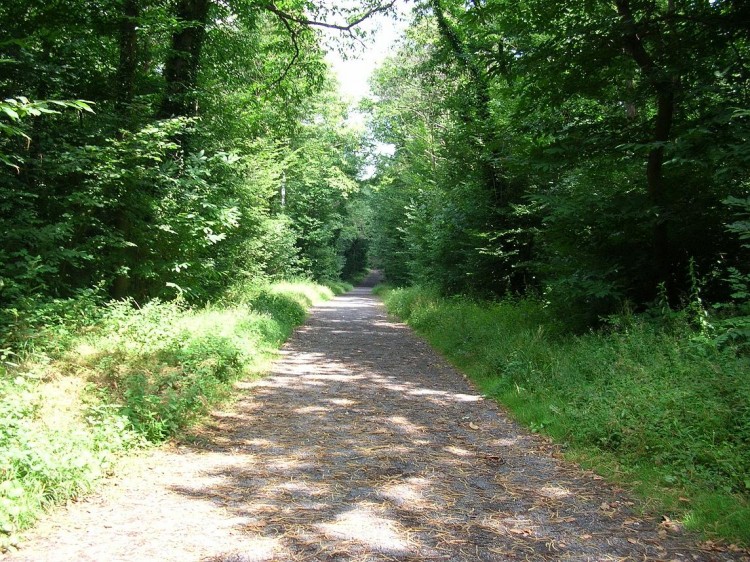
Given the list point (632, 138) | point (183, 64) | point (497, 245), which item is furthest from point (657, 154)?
point (183, 64)

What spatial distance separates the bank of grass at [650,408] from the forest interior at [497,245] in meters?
0.03

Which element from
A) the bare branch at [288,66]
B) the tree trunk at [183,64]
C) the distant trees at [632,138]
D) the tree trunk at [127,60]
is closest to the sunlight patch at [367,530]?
the distant trees at [632,138]

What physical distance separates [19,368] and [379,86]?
96.6 feet

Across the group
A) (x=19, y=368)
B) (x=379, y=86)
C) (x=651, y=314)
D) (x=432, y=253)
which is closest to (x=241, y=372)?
(x=19, y=368)

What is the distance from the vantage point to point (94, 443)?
4465mm

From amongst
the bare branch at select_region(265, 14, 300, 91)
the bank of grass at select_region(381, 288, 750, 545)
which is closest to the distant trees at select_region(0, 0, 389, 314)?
the bare branch at select_region(265, 14, 300, 91)

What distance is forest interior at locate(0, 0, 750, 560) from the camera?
4.53 metres

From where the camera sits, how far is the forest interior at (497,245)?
178 inches

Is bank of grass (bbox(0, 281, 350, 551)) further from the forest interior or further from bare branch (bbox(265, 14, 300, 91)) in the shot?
bare branch (bbox(265, 14, 300, 91))

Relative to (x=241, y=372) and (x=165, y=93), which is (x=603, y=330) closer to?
(x=241, y=372)

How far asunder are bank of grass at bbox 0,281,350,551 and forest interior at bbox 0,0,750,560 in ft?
0.09

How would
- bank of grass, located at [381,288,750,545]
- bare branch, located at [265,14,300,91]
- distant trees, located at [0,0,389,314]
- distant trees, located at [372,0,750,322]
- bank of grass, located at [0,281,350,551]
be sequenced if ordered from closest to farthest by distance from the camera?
bank of grass, located at [0,281,350,551] → bank of grass, located at [381,288,750,545] → distant trees, located at [372,0,750,322] → distant trees, located at [0,0,389,314] → bare branch, located at [265,14,300,91]

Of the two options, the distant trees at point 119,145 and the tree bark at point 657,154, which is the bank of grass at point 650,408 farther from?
the distant trees at point 119,145

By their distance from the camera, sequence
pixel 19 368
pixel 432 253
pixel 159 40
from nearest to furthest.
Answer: pixel 19 368
pixel 159 40
pixel 432 253
